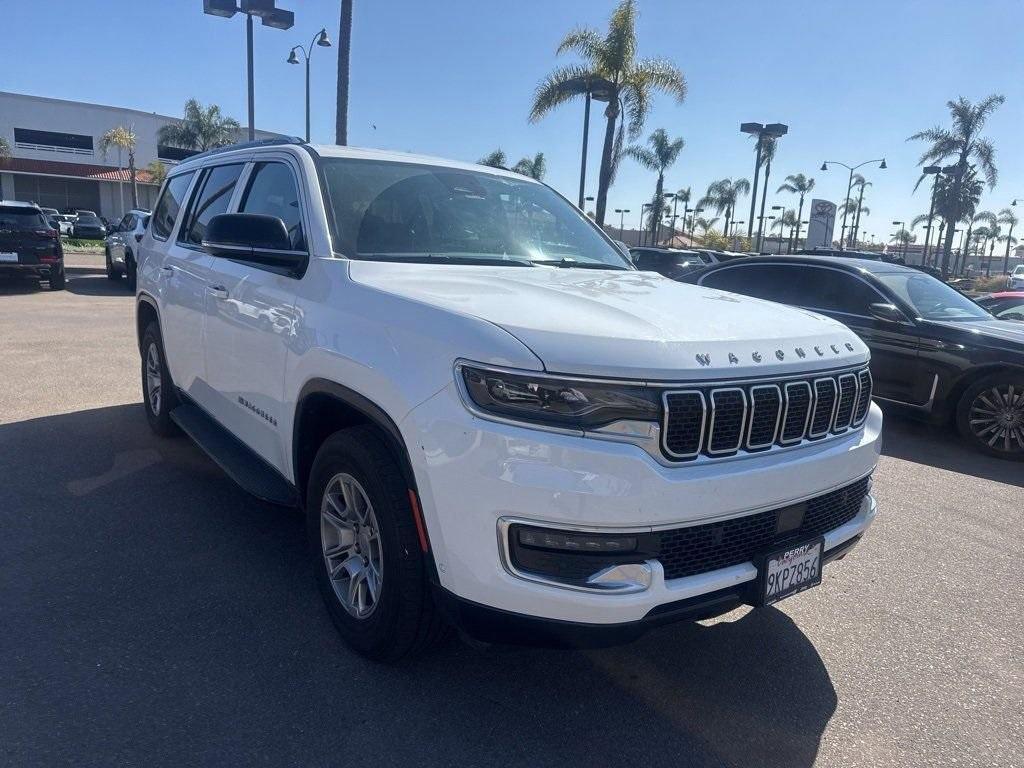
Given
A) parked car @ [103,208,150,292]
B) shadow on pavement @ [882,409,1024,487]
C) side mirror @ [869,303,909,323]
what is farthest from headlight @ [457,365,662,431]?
parked car @ [103,208,150,292]

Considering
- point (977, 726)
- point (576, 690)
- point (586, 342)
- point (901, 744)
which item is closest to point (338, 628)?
point (576, 690)

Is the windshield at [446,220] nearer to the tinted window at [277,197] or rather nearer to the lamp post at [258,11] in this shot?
the tinted window at [277,197]

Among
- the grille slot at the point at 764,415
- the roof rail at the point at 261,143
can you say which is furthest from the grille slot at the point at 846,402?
the roof rail at the point at 261,143

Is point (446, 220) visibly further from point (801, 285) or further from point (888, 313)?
point (801, 285)

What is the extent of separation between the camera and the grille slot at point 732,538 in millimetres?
2336

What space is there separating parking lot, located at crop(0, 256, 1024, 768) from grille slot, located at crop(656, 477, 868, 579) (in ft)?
2.19

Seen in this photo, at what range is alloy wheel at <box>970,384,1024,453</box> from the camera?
6.56m

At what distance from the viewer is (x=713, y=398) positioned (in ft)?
7.70

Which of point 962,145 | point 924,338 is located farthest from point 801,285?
point 962,145

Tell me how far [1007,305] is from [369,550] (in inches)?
459

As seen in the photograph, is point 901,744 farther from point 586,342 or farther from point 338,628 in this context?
point 338,628

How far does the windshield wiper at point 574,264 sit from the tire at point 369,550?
56.7 inches

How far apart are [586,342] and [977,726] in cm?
209

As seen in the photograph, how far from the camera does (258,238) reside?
10.5ft
